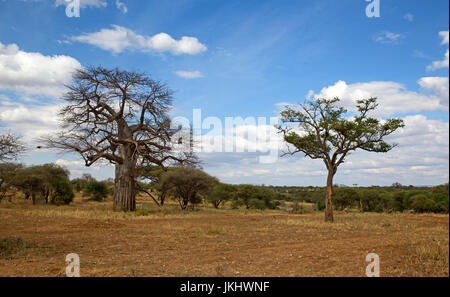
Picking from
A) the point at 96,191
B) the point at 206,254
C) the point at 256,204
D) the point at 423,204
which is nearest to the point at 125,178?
the point at 206,254

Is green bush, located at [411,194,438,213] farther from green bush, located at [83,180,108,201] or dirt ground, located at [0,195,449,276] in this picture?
green bush, located at [83,180,108,201]

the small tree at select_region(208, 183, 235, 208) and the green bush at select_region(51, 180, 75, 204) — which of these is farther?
the small tree at select_region(208, 183, 235, 208)

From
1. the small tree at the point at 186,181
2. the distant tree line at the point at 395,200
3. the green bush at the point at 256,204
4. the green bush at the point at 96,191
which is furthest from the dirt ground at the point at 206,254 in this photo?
the green bush at the point at 96,191

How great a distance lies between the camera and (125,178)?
809 inches

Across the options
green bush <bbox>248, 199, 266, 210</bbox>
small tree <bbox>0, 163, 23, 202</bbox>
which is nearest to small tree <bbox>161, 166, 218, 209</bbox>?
green bush <bbox>248, 199, 266, 210</bbox>

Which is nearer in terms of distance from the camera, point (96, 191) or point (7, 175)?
point (7, 175)

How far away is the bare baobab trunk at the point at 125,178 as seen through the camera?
20438mm

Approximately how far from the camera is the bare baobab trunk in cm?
2044

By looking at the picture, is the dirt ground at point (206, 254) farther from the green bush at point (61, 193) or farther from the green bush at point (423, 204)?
the green bush at point (423, 204)

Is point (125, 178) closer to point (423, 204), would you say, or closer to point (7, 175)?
point (7, 175)
